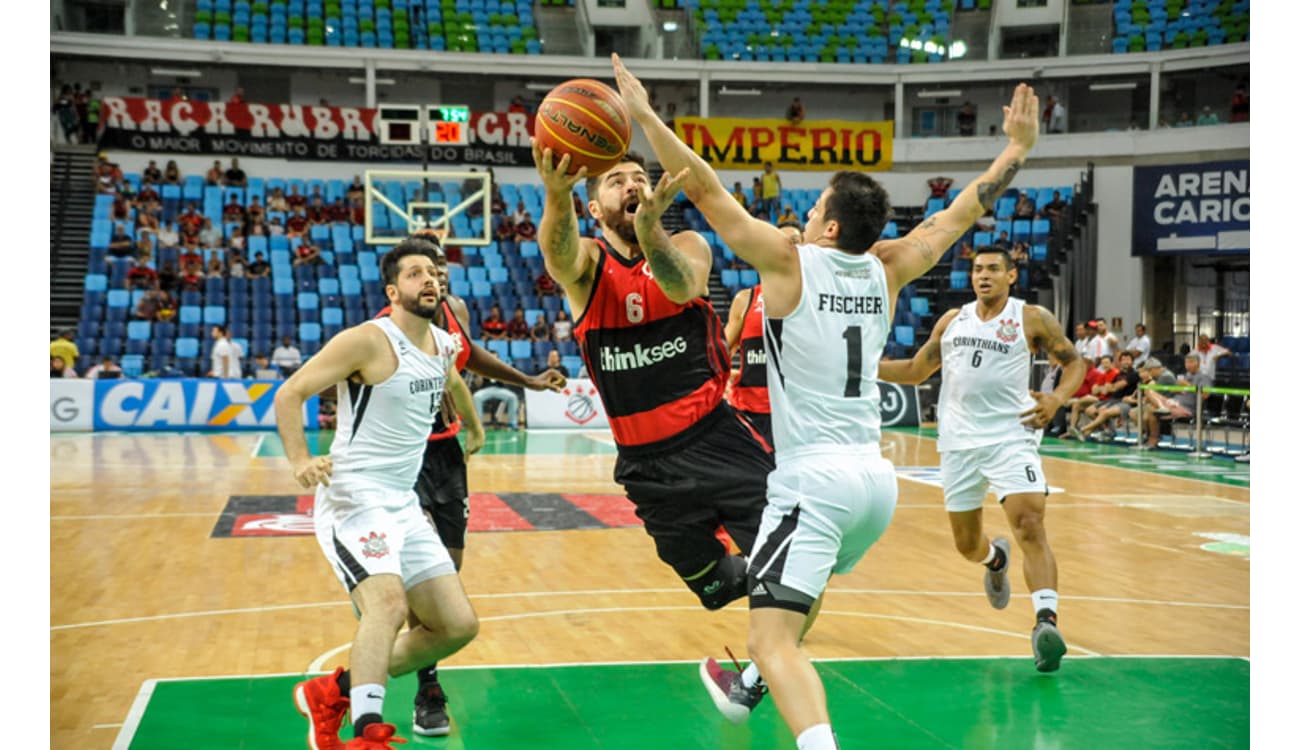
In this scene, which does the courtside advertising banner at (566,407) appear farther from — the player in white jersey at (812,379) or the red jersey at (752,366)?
the player in white jersey at (812,379)

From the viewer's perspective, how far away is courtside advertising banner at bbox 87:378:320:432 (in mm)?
19703

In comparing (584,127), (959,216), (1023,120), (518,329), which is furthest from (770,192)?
(584,127)

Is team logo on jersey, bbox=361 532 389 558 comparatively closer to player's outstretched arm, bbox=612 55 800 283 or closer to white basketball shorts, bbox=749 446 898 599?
white basketball shorts, bbox=749 446 898 599

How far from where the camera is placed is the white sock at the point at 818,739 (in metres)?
3.51

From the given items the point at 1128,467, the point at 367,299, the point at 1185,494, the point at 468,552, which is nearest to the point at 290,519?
the point at 468,552

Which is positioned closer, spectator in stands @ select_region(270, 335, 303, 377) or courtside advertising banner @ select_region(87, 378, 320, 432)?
courtside advertising banner @ select_region(87, 378, 320, 432)

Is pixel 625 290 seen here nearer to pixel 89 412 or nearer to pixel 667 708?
pixel 667 708

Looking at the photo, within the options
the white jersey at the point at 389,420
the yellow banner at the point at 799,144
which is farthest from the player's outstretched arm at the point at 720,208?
the yellow banner at the point at 799,144

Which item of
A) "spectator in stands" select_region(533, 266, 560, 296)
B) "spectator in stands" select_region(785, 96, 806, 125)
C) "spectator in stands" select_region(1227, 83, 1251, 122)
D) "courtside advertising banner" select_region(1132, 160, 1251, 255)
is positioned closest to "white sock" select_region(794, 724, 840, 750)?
"spectator in stands" select_region(533, 266, 560, 296)

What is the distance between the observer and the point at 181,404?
65.1 feet

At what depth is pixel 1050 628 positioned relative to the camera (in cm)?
578

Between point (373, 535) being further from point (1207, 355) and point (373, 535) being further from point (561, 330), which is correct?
point (561, 330)

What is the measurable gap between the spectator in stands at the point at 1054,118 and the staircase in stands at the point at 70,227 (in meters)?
21.5

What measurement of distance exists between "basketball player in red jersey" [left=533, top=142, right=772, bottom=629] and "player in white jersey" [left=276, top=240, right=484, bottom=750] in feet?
2.04
